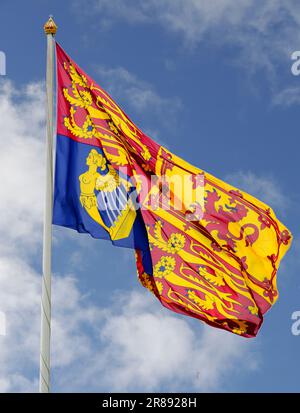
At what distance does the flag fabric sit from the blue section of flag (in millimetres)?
22

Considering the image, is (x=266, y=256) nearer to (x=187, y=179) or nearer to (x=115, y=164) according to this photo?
(x=187, y=179)

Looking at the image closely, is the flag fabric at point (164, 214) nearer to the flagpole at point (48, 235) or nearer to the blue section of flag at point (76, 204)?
the blue section of flag at point (76, 204)

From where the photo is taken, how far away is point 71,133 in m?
20.8

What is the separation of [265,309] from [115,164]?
4.68 metres

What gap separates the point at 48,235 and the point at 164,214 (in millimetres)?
3125

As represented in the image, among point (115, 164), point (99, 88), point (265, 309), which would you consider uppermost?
point (99, 88)

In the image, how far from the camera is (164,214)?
20891 millimetres

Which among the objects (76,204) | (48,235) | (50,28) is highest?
(50,28)

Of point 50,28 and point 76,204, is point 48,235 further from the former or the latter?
point 50,28

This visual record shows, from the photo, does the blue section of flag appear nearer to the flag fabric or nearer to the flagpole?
the flag fabric

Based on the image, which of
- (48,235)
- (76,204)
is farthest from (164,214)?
(48,235)
